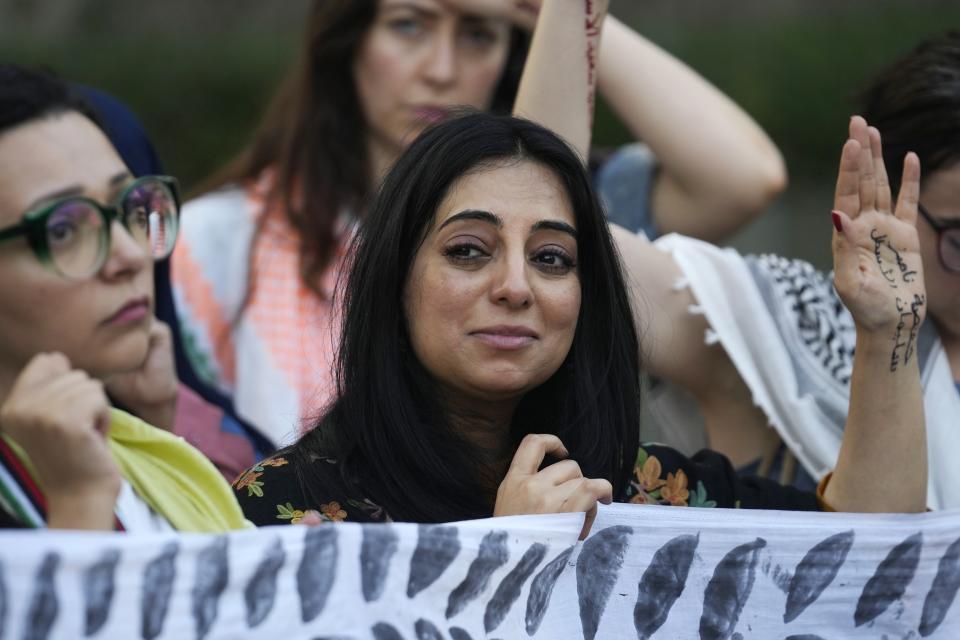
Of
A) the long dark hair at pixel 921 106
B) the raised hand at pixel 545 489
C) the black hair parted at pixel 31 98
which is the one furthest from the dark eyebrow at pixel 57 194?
the long dark hair at pixel 921 106

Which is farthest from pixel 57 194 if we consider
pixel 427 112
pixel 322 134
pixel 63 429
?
pixel 322 134

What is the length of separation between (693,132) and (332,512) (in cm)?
169

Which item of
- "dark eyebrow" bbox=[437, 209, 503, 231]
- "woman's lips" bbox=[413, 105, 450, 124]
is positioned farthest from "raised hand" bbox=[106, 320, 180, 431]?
"woman's lips" bbox=[413, 105, 450, 124]

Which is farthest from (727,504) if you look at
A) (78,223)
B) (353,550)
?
(78,223)

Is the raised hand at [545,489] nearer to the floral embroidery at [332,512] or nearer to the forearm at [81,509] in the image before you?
the floral embroidery at [332,512]

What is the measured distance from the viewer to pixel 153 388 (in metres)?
2.73

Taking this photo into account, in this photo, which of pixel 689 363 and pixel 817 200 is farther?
pixel 817 200

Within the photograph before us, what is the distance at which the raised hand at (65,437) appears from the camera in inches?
64.6

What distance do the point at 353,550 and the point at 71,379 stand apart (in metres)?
0.44

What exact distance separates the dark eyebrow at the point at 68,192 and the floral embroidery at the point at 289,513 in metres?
0.60

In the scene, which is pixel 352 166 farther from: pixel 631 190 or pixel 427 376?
pixel 427 376

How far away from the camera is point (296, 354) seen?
3529 mm

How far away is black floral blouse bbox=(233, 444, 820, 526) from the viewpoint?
2.23 meters

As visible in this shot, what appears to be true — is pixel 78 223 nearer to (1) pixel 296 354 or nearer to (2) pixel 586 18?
(2) pixel 586 18
